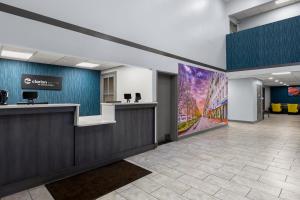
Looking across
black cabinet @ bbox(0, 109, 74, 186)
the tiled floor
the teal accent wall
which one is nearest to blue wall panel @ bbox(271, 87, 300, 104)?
the tiled floor

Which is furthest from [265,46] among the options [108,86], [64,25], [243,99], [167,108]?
[64,25]

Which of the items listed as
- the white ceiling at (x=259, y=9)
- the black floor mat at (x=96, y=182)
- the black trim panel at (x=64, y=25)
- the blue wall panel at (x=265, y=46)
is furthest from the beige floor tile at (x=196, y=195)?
the white ceiling at (x=259, y=9)

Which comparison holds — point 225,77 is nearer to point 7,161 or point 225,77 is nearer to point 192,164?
point 192,164

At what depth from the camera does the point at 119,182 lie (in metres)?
2.99

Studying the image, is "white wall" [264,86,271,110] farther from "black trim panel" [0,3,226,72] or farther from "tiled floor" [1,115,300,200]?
"black trim panel" [0,3,226,72]

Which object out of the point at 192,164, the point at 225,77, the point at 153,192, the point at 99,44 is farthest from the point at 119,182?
the point at 225,77

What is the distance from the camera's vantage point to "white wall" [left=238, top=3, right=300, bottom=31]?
9016 millimetres

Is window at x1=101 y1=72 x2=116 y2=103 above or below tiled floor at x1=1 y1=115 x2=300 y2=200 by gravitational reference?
above

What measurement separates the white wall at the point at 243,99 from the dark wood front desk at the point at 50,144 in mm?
8026

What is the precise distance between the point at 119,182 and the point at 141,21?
3920 mm

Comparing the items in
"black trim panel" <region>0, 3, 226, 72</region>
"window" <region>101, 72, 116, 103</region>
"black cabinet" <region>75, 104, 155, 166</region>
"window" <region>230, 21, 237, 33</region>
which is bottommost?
"black cabinet" <region>75, 104, 155, 166</region>

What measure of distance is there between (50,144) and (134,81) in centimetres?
295

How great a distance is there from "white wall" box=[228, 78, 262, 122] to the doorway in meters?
5.95

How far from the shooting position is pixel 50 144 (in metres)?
3.03
